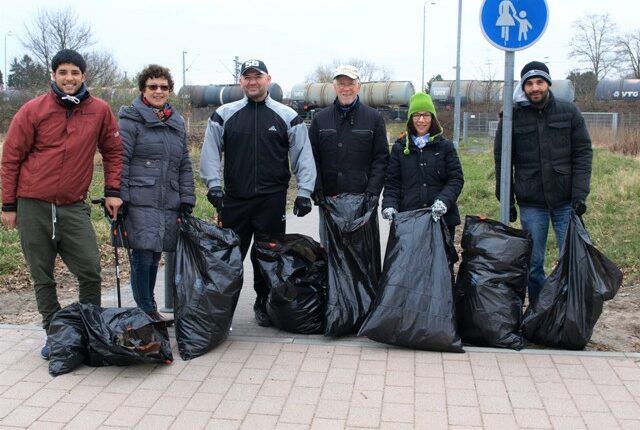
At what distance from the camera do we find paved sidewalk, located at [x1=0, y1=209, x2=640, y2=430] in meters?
3.42

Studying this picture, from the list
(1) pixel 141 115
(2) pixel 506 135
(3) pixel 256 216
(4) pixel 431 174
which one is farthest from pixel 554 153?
(1) pixel 141 115

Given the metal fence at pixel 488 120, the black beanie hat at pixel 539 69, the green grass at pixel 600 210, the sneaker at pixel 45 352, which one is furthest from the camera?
the metal fence at pixel 488 120

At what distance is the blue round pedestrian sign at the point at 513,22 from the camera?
184 inches

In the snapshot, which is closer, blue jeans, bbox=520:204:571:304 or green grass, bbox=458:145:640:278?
blue jeans, bbox=520:204:571:304

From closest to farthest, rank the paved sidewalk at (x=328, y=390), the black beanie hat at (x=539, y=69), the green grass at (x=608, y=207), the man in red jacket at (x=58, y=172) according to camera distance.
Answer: the paved sidewalk at (x=328, y=390), the man in red jacket at (x=58, y=172), the black beanie hat at (x=539, y=69), the green grass at (x=608, y=207)

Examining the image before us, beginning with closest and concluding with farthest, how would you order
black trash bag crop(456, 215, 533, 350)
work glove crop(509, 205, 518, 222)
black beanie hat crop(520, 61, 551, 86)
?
black trash bag crop(456, 215, 533, 350)
black beanie hat crop(520, 61, 551, 86)
work glove crop(509, 205, 518, 222)

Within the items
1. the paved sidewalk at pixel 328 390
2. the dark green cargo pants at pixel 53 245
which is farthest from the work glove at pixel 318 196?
the dark green cargo pants at pixel 53 245

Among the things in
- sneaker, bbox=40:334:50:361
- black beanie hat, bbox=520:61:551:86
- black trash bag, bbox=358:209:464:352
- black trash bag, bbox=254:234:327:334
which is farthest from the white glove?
sneaker, bbox=40:334:50:361

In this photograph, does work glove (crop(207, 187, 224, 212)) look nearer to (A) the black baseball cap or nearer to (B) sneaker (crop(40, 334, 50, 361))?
(A) the black baseball cap

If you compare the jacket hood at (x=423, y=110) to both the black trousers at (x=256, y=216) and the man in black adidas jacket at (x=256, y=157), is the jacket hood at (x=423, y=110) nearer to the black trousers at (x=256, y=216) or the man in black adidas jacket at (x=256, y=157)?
the man in black adidas jacket at (x=256, y=157)

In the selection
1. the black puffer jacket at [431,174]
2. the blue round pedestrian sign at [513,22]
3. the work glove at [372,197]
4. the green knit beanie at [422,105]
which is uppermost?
the blue round pedestrian sign at [513,22]

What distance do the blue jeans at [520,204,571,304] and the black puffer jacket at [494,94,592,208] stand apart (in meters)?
0.07

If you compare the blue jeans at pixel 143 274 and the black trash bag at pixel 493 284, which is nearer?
the black trash bag at pixel 493 284

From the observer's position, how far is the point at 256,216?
4.81m
